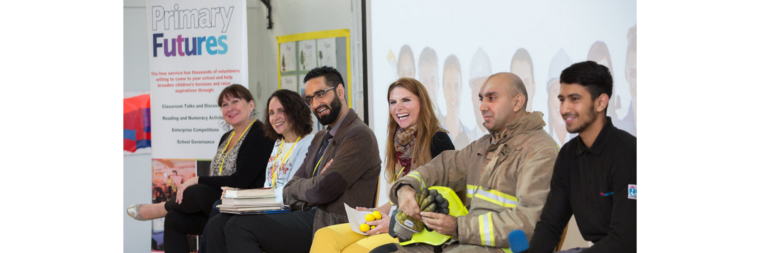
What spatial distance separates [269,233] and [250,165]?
38.9 inches

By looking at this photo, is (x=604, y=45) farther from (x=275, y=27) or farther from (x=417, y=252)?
A: (x=275, y=27)

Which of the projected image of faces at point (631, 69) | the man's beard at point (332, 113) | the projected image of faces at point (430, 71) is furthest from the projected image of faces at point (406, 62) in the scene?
the projected image of faces at point (631, 69)

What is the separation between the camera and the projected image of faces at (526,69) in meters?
3.30

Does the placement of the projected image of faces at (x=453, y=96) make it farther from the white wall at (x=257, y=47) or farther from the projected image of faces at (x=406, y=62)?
the white wall at (x=257, y=47)

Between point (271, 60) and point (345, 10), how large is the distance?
957 mm

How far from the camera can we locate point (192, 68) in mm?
4691

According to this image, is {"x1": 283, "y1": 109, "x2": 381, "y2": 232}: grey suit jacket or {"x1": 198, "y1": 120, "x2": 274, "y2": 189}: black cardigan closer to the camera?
{"x1": 283, "y1": 109, "x2": 381, "y2": 232}: grey suit jacket

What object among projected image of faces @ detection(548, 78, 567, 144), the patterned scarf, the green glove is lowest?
the green glove

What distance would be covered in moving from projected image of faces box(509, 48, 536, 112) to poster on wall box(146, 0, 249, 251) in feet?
7.21

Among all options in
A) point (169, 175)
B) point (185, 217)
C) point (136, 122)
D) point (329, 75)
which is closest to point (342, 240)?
point (329, 75)

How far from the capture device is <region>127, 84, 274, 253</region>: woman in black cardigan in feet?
13.6

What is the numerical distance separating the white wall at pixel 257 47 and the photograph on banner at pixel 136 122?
0.36 ft

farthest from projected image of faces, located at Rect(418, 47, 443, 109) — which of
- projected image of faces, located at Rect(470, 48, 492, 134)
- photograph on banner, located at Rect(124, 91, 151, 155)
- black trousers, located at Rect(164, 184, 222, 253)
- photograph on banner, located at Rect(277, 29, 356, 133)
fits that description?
photograph on banner, located at Rect(124, 91, 151, 155)

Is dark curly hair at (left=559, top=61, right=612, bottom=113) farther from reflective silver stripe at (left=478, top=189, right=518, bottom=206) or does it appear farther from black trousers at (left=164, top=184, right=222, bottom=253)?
black trousers at (left=164, top=184, right=222, bottom=253)
